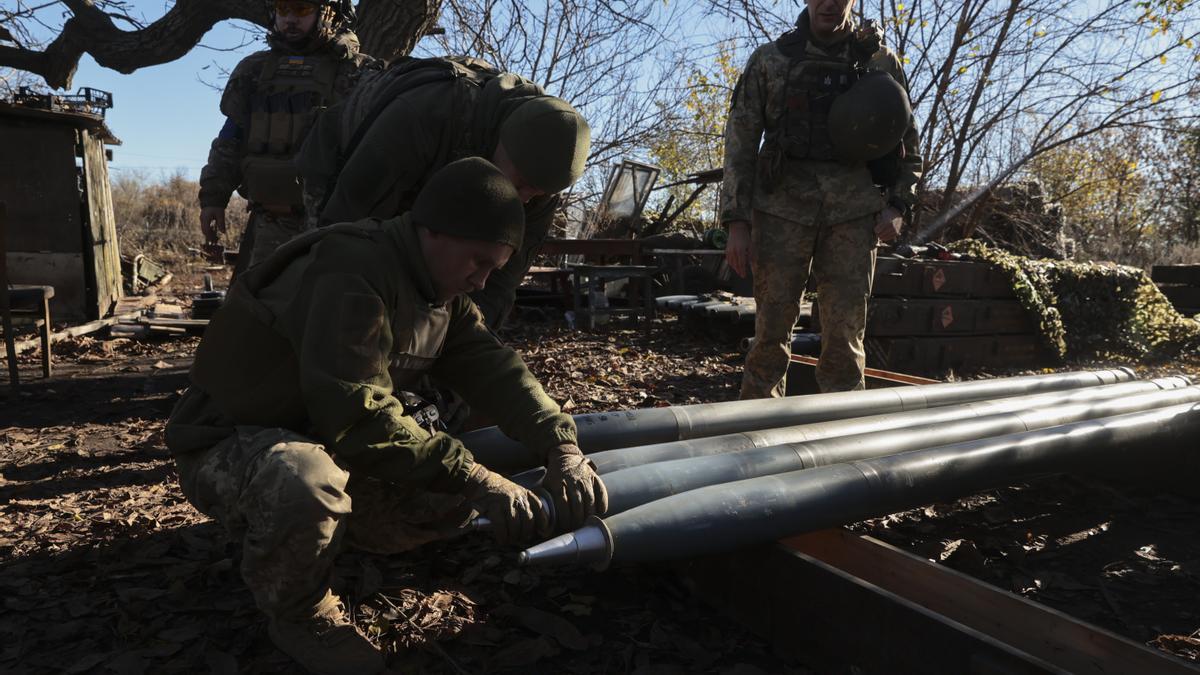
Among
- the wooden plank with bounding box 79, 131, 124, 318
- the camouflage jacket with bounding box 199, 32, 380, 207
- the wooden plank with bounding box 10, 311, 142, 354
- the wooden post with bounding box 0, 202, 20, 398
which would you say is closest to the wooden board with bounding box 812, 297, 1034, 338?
the camouflage jacket with bounding box 199, 32, 380, 207

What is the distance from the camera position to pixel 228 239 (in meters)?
21.1

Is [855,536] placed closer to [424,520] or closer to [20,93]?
[424,520]

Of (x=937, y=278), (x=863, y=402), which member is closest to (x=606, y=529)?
(x=863, y=402)

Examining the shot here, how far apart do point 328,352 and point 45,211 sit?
8.51m

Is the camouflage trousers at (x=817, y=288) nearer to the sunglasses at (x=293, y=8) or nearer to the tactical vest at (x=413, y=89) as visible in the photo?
the tactical vest at (x=413, y=89)

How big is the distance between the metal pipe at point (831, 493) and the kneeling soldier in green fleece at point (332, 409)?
0.15 metres

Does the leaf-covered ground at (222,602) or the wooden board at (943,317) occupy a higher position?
the wooden board at (943,317)

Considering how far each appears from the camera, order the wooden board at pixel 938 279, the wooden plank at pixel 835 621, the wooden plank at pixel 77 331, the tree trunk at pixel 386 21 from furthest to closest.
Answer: the wooden board at pixel 938 279, the wooden plank at pixel 77 331, the tree trunk at pixel 386 21, the wooden plank at pixel 835 621

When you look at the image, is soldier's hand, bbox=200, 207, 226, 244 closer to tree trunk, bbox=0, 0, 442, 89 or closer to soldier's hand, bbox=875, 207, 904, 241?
tree trunk, bbox=0, 0, 442, 89

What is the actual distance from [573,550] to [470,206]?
88 centimetres

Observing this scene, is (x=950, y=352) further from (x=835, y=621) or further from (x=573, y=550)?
(x=573, y=550)

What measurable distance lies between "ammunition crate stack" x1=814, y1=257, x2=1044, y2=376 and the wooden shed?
760cm

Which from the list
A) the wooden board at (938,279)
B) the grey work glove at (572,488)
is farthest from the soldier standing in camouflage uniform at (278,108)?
the wooden board at (938,279)

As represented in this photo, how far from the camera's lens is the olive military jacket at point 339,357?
6.23 ft
